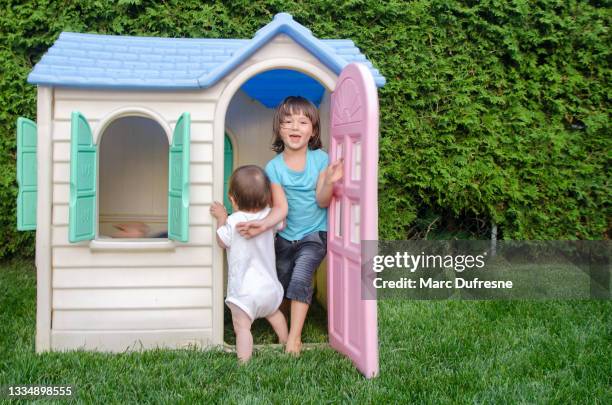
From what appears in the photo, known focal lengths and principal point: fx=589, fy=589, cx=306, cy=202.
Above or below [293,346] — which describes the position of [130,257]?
above

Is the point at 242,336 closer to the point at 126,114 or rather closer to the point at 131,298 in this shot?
the point at 131,298

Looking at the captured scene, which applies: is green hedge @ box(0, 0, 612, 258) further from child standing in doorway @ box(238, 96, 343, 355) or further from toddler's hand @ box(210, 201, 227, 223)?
toddler's hand @ box(210, 201, 227, 223)

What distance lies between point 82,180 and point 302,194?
1402 millimetres

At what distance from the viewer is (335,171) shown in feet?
12.0

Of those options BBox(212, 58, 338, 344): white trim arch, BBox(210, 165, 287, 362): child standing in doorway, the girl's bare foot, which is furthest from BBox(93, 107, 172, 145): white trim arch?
the girl's bare foot

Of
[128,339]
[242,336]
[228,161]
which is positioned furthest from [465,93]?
[128,339]

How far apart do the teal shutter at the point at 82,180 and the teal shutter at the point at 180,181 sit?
487mm

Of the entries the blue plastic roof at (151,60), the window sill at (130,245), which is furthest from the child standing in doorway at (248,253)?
the blue plastic roof at (151,60)

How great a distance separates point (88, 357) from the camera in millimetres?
3430

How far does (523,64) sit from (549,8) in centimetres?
64

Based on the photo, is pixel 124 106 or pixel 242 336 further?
pixel 124 106

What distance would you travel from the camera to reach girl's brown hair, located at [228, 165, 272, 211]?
3.73 metres

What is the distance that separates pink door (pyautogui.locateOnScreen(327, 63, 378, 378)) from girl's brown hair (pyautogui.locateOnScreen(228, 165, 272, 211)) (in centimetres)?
46

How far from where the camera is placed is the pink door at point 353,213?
3143 millimetres
